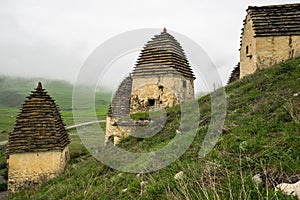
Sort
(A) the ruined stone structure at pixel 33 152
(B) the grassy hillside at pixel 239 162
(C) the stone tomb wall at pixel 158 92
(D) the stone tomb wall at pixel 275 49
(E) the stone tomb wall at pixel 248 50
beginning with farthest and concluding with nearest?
1. (A) the ruined stone structure at pixel 33 152
2. (E) the stone tomb wall at pixel 248 50
3. (C) the stone tomb wall at pixel 158 92
4. (D) the stone tomb wall at pixel 275 49
5. (B) the grassy hillside at pixel 239 162

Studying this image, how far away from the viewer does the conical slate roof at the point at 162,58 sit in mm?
15492

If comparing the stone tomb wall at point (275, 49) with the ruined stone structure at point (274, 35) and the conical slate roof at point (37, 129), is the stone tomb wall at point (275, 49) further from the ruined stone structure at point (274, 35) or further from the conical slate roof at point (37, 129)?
the conical slate roof at point (37, 129)

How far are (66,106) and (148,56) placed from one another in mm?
121088

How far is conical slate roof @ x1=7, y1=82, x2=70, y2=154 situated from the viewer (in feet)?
55.0

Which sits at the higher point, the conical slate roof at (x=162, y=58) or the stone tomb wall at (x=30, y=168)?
the conical slate roof at (x=162, y=58)

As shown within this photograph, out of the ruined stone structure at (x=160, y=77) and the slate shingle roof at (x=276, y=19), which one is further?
the ruined stone structure at (x=160, y=77)

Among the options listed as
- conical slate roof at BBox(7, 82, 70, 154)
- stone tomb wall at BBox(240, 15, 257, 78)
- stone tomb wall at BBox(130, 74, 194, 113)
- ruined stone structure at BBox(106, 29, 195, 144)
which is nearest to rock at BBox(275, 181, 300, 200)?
ruined stone structure at BBox(106, 29, 195, 144)

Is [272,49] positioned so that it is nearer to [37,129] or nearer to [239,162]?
[239,162]

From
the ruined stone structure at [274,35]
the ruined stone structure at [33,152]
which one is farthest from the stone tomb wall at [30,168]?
the ruined stone structure at [274,35]

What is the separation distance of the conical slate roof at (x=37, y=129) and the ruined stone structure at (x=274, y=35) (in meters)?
13.3

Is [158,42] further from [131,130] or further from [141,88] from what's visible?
[131,130]

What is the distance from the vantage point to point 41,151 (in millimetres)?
16797

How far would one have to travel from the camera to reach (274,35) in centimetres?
1505

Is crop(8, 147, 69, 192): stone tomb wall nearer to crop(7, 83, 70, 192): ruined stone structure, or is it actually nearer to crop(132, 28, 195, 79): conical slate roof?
crop(7, 83, 70, 192): ruined stone structure
